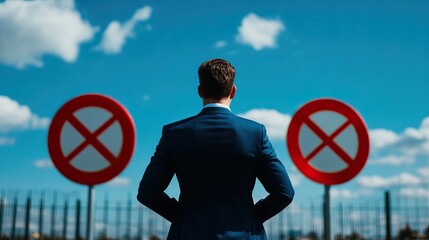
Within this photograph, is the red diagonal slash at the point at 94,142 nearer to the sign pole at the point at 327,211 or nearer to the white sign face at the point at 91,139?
the white sign face at the point at 91,139

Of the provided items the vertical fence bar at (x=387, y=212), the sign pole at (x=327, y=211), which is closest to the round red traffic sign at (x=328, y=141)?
the sign pole at (x=327, y=211)

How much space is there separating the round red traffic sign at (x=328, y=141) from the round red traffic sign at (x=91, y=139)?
1685 millimetres

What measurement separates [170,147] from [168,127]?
12 centimetres

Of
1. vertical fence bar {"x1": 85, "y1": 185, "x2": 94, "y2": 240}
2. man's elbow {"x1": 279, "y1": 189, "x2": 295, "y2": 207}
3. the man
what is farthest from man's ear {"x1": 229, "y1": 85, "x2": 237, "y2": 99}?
vertical fence bar {"x1": 85, "y1": 185, "x2": 94, "y2": 240}

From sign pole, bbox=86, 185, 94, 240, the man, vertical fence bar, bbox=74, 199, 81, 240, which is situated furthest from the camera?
vertical fence bar, bbox=74, 199, 81, 240

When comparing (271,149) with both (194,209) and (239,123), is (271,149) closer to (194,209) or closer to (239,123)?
(239,123)

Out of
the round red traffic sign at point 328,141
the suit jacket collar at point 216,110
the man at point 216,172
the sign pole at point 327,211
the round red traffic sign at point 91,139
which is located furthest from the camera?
the sign pole at point 327,211

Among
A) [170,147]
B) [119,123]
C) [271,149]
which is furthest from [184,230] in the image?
[119,123]

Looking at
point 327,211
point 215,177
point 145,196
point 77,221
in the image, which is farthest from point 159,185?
point 77,221

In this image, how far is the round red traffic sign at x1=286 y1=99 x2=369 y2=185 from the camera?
5.49m

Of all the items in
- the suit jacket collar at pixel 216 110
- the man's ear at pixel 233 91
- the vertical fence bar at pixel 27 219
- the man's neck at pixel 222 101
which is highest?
the man's ear at pixel 233 91

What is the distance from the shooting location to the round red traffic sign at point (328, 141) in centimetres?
549

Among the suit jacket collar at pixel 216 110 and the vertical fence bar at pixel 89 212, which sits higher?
the suit jacket collar at pixel 216 110

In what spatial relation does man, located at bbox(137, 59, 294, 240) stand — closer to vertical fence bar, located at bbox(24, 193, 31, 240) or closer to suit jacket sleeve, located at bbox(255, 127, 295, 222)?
suit jacket sleeve, located at bbox(255, 127, 295, 222)
